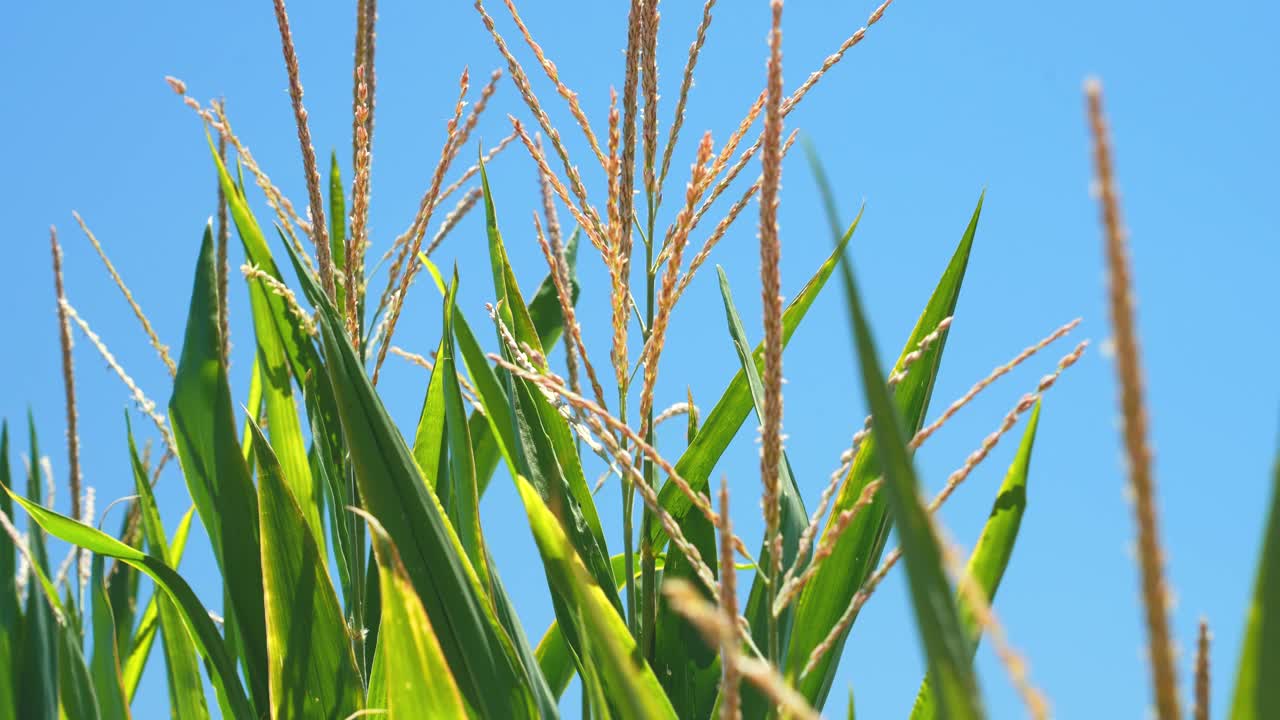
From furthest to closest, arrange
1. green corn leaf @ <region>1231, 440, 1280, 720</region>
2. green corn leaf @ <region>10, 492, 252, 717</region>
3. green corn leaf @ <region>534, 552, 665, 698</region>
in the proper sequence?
green corn leaf @ <region>534, 552, 665, 698</region>, green corn leaf @ <region>10, 492, 252, 717</region>, green corn leaf @ <region>1231, 440, 1280, 720</region>

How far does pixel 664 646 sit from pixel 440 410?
0.46 meters

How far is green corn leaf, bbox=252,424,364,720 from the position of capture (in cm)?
125

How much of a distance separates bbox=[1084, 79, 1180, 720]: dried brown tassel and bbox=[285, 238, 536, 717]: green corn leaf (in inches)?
27.0

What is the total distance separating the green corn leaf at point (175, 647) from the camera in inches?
63.0

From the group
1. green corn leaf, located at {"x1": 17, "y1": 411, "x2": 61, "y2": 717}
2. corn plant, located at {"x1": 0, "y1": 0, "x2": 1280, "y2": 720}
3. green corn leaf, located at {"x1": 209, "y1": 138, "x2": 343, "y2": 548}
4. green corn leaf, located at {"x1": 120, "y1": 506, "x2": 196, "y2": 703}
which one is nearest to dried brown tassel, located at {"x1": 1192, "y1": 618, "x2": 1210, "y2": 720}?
corn plant, located at {"x1": 0, "y1": 0, "x2": 1280, "y2": 720}

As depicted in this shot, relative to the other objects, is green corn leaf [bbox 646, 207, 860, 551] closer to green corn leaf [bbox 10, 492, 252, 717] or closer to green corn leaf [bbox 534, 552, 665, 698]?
green corn leaf [bbox 534, 552, 665, 698]

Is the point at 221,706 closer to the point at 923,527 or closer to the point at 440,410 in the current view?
the point at 440,410

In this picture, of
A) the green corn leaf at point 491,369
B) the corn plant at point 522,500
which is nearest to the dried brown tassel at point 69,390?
the corn plant at point 522,500

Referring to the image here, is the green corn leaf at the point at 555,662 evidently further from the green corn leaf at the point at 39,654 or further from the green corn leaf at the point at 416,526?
the green corn leaf at the point at 39,654

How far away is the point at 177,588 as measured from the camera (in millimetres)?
1301

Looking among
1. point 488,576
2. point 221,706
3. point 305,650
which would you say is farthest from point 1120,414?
point 221,706

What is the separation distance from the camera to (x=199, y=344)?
1.48 metres

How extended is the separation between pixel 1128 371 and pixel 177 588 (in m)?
1.20

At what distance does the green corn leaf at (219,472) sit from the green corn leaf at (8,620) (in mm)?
412
